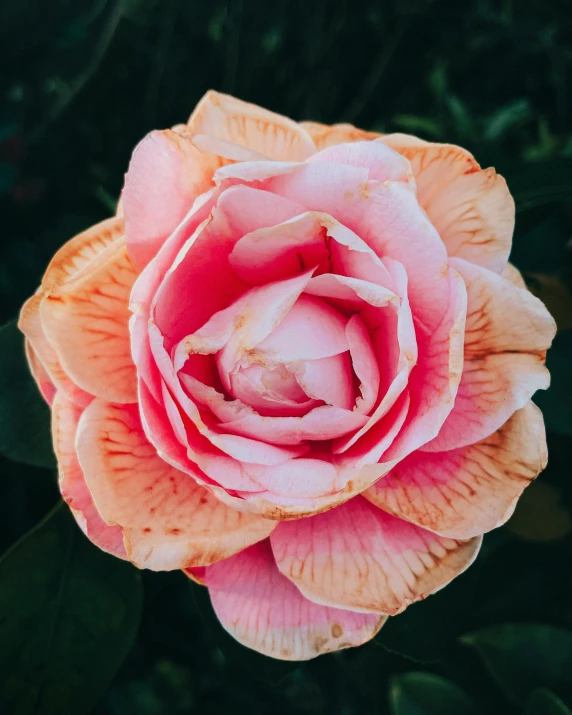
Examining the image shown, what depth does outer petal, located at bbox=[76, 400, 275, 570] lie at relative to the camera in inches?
14.5

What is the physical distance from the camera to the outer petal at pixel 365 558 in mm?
390

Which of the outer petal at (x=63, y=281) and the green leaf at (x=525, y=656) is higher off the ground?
the outer petal at (x=63, y=281)

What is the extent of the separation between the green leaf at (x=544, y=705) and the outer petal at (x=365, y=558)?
236 millimetres

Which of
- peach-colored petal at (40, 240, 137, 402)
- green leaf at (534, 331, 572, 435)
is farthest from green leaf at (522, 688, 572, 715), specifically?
peach-colored petal at (40, 240, 137, 402)

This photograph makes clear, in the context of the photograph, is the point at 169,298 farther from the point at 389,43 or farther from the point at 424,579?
the point at 389,43

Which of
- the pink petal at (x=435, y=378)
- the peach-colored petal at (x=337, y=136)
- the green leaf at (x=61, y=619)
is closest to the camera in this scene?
the pink petal at (x=435, y=378)

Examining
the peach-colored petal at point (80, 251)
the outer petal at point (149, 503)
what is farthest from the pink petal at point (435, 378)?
the peach-colored petal at point (80, 251)

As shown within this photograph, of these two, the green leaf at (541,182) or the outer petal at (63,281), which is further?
the green leaf at (541,182)

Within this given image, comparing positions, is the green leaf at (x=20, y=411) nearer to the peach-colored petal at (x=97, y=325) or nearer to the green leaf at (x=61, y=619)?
the green leaf at (x=61, y=619)

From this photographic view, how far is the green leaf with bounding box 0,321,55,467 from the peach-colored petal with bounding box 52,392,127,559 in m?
0.16

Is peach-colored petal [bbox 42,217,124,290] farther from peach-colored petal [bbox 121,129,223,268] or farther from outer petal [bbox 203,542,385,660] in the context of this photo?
outer petal [bbox 203,542,385,660]

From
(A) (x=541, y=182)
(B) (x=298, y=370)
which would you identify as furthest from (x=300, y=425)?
(A) (x=541, y=182)

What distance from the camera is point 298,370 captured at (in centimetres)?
39

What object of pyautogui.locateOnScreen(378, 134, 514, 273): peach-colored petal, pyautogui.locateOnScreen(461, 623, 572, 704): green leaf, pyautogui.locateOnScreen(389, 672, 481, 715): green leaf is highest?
pyautogui.locateOnScreen(378, 134, 514, 273): peach-colored petal
